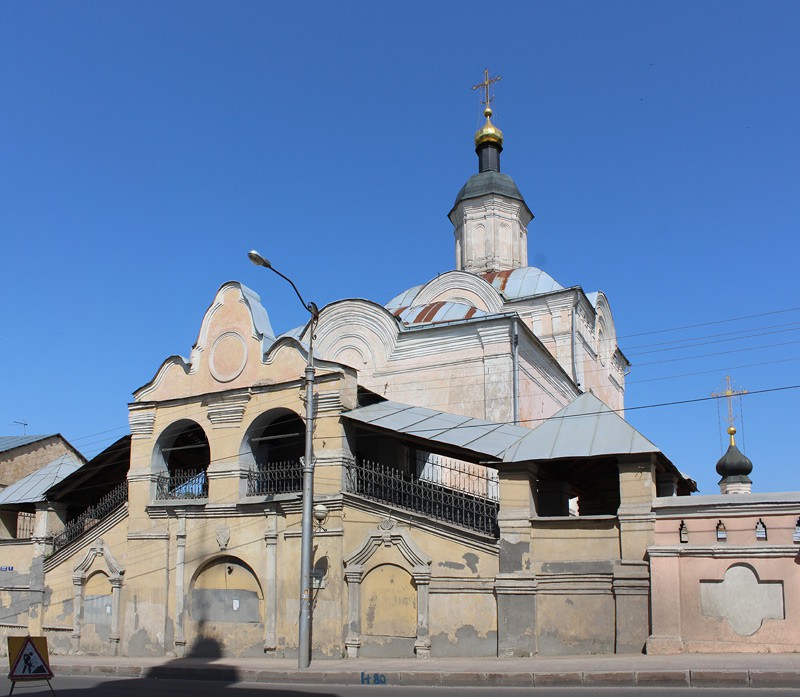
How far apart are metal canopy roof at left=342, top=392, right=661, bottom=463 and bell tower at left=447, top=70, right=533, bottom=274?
15163 millimetres

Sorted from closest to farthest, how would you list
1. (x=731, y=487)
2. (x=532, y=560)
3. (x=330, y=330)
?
1. (x=532, y=560)
2. (x=330, y=330)
3. (x=731, y=487)

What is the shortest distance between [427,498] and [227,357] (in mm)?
6130

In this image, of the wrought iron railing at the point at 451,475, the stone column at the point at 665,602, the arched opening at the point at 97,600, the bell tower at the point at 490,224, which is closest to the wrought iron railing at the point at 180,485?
the arched opening at the point at 97,600

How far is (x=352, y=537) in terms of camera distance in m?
17.4

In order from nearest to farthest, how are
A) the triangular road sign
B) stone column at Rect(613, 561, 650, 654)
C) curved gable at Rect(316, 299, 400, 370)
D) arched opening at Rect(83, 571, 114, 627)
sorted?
1. the triangular road sign
2. stone column at Rect(613, 561, 650, 654)
3. arched opening at Rect(83, 571, 114, 627)
4. curved gable at Rect(316, 299, 400, 370)

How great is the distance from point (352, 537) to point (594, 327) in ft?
56.8

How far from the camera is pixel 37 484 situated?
25125 mm

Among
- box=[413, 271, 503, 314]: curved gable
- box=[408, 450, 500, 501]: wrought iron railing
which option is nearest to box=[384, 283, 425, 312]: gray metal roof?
box=[413, 271, 503, 314]: curved gable

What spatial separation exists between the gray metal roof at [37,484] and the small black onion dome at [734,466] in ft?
66.3

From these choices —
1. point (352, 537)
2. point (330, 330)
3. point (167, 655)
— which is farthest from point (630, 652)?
point (330, 330)

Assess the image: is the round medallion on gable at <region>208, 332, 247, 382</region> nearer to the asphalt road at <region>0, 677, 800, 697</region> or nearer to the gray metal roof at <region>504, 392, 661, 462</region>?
the asphalt road at <region>0, 677, 800, 697</region>

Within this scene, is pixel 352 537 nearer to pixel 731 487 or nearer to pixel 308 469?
pixel 308 469

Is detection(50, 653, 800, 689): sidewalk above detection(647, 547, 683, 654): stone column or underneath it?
underneath

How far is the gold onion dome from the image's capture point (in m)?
34.6
